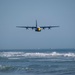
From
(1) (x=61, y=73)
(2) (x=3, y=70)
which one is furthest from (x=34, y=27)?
(1) (x=61, y=73)

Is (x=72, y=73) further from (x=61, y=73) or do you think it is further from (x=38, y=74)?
(x=38, y=74)

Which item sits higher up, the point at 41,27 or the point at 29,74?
the point at 41,27

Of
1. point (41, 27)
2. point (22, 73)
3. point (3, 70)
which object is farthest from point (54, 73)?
point (41, 27)

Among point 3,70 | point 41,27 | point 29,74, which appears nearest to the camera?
point 29,74

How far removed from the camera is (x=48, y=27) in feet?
166

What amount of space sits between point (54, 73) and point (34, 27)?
13370 mm

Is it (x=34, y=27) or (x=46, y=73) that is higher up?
(x=34, y=27)

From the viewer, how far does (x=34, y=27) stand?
5100 centimetres

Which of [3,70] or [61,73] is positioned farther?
[3,70]

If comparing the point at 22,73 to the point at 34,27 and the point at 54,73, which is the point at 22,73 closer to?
the point at 54,73

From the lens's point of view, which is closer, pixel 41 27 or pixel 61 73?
pixel 61 73

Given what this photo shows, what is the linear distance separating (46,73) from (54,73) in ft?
2.87

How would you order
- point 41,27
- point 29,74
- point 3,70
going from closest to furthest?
1. point 29,74
2. point 3,70
3. point 41,27

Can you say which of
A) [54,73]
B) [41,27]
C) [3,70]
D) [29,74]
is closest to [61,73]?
[54,73]
